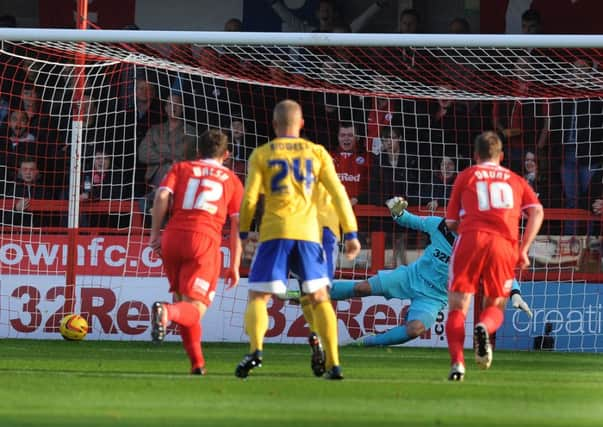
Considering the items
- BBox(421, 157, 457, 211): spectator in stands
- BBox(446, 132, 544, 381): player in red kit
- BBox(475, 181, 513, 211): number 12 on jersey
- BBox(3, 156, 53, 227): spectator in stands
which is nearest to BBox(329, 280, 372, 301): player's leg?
BBox(421, 157, 457, 211): spectator in stands

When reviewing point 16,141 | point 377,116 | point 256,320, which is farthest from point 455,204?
point 16,141

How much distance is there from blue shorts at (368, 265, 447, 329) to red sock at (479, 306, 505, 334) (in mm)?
3453

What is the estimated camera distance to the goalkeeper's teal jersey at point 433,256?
13375 millimetres

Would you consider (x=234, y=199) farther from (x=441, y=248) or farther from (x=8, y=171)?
(x=8, y=171)

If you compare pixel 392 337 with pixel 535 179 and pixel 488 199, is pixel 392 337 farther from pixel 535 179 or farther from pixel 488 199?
pixel 488 199

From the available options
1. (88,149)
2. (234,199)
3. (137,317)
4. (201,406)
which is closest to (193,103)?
(88,149)

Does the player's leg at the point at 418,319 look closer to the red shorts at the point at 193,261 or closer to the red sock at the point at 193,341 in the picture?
the red shorts at the point at 193,261

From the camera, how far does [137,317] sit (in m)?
15.1

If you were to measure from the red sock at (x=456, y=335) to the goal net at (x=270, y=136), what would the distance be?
537cm

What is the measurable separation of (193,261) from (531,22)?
26.2 ft

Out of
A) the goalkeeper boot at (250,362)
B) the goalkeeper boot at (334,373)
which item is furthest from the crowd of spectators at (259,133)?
the goalkeeper boot at (250,362)

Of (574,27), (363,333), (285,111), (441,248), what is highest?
(574,27)

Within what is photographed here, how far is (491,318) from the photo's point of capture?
995 centimetres

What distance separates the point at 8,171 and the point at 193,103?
7.38 feet
